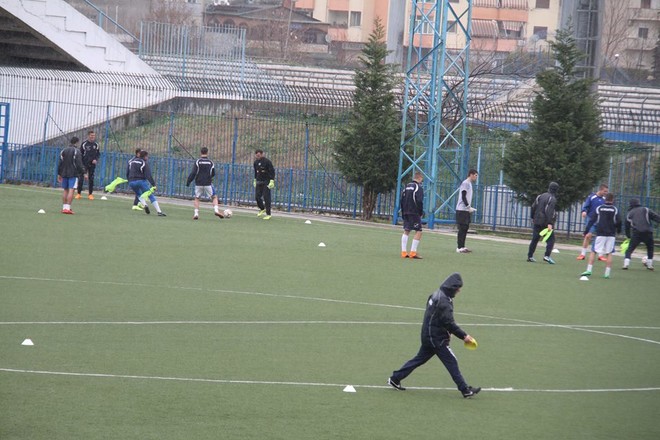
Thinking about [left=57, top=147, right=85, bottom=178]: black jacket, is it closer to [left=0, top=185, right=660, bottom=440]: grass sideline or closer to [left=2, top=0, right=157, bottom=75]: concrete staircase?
A: [left=0, top=185, right=660, bottom=440]: grass sideline

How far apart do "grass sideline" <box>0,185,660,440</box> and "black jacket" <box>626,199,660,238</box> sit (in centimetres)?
99

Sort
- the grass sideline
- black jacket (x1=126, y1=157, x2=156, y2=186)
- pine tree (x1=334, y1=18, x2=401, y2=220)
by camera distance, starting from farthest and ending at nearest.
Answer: pine tree (x1=334, y1=18, x2=401, y2=220)
black jacket (x1=126, y1=157, x2=156, y2=186)
the grass sideline

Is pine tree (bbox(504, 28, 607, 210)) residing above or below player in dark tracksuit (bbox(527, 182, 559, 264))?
above

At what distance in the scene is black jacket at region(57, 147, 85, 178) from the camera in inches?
1081

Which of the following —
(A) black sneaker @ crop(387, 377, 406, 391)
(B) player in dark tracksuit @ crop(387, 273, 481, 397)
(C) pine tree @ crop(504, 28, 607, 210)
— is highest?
(C) pine tree @ crop(504, 28, 607, 210)

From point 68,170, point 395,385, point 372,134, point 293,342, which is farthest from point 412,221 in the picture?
point 395,385

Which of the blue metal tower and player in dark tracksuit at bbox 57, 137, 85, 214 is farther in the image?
the blue metal tower

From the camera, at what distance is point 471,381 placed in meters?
12.4

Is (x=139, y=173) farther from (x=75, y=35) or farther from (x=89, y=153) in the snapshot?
(x=75, y=35)

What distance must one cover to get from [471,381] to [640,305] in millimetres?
7649

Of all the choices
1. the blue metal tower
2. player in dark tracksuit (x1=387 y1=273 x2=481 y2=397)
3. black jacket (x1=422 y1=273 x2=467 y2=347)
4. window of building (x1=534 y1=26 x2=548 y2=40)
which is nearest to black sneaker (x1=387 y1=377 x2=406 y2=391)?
player in dark tracksuit (x1=387 y1=273 x2=481 y2=397)

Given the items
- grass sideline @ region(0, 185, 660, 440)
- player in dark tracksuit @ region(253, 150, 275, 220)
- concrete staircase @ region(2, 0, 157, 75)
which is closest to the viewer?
grass sideline @ region(0, 185, 660, 440)

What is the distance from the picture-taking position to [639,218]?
81.4 ft

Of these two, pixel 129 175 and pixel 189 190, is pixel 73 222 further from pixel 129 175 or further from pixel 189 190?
pixel 189 190
